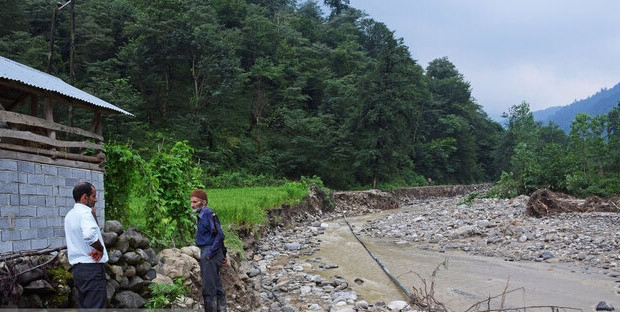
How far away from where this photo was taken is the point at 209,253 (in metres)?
5.51

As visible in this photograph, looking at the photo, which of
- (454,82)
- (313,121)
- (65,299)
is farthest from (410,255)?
(454,82)

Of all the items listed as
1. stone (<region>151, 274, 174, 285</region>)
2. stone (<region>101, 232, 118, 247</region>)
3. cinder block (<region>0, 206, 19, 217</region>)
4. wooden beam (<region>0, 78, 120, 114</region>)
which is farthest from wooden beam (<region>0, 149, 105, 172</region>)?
stone (<region>151, 274, 174, 285</region>)

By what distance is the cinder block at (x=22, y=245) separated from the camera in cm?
503

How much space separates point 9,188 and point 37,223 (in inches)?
24.1

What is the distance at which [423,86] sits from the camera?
4772 centimetres

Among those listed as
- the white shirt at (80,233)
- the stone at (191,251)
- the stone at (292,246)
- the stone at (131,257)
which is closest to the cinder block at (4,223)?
the white shirt at (80,233)

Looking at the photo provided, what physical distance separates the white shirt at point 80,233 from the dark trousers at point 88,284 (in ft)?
0.28

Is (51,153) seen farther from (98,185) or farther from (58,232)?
(58,232)

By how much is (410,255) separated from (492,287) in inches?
137

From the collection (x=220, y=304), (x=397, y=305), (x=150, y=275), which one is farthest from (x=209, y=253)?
(x=397, y=305)

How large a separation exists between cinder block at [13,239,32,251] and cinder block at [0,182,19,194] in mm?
607

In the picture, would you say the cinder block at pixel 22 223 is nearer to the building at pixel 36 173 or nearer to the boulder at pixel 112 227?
the building at pixel 36 173

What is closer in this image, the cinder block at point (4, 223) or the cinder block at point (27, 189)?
the cinder block at point (4, 223)

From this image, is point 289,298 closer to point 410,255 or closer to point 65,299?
point 65,299
